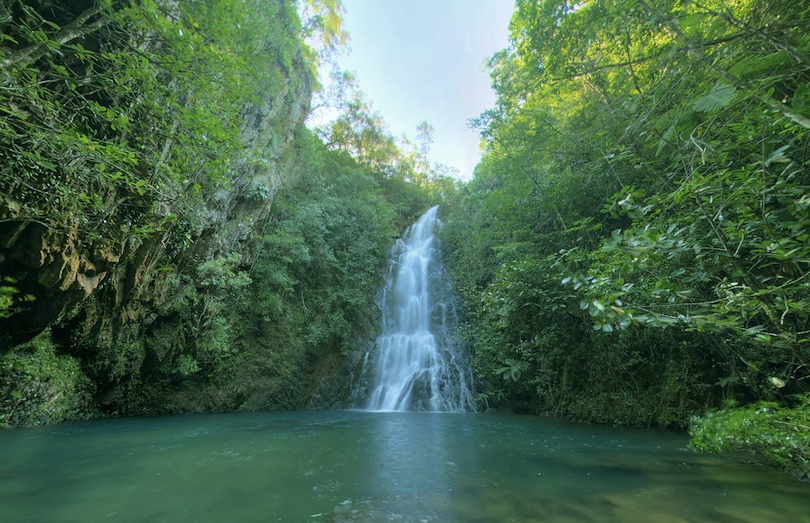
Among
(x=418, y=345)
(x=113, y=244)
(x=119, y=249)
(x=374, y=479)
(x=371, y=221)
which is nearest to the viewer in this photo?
(x=374, y=479)

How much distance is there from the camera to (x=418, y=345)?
14930 mm

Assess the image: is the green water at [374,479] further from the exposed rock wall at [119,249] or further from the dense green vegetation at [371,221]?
the exposed rock wall at [119,249]

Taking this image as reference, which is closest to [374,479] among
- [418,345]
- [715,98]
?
[715,98]

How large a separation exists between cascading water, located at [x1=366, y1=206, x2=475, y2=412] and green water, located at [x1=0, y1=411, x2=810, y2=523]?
565 cm

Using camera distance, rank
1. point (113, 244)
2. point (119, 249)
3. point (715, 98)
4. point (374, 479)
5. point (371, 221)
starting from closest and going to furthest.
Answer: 1. point (715, 98)
2. point (374, 479)
3. point (113, 244)
4. point (119, 249)
5. point (371, 221)

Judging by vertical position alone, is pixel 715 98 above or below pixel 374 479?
above

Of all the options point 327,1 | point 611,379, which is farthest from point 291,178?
point 611,379

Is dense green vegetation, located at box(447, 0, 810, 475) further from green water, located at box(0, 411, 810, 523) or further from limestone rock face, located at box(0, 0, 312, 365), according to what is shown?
Answer: limestone rock face, located at box(0, 0, 312, 365)

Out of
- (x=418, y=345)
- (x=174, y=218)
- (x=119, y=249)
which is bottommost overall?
(x=418, y=345)

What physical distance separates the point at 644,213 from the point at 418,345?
12.4m

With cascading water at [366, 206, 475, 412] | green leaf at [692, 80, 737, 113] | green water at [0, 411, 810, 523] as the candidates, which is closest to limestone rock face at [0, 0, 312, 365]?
green water at [0, 411, 810, 523]

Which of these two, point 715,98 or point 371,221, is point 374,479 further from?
point 371,221

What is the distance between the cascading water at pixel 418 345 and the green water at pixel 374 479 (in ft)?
18.6

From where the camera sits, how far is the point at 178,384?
10945mm
